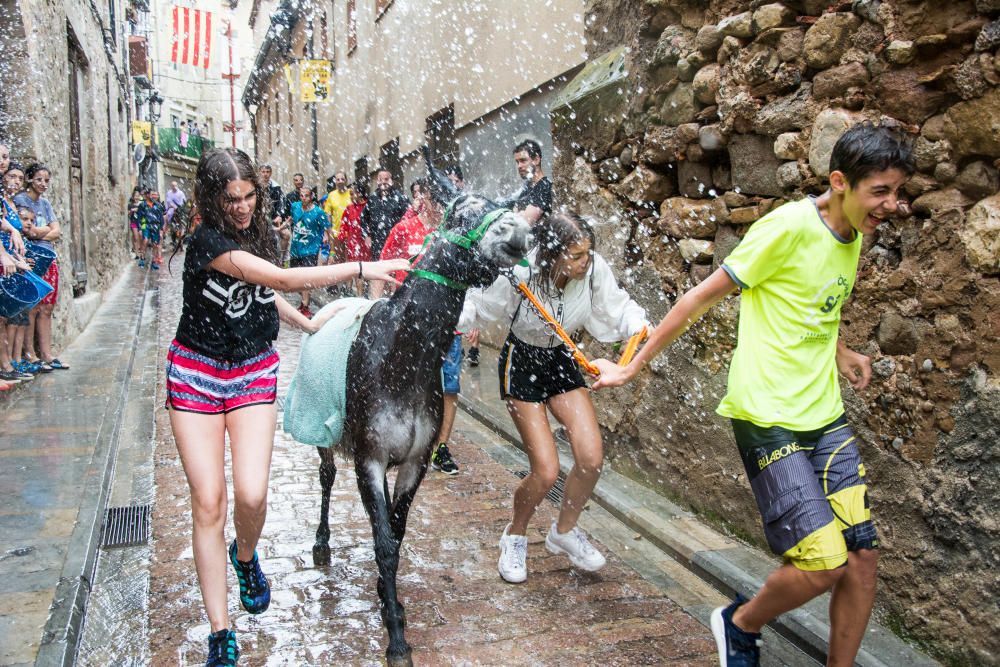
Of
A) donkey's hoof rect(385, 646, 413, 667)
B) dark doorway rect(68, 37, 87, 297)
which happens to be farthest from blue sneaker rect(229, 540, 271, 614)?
dark doorway rect(68, 37, 87, 297)

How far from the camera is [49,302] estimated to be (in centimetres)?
916

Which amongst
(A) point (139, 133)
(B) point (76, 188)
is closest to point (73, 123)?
(B) point (76, 188)

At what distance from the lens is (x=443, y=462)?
6.47 meters

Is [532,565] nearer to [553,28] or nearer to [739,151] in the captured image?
[739,151]

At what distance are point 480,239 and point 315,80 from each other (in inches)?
802

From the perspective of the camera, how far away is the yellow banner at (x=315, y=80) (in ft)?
73.3

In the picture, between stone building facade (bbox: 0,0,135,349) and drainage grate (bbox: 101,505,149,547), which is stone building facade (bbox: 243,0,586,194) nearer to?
stone building facade (bbox: 0,0,135,349)

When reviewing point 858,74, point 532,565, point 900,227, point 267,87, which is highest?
point 267,87

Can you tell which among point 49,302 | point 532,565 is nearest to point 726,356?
point 532,565

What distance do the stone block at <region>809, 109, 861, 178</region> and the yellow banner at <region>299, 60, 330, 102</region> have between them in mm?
19677

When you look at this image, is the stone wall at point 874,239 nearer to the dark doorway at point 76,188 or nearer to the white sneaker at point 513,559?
the white sneaker at point 513,559

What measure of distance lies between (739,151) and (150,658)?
4.01 meters

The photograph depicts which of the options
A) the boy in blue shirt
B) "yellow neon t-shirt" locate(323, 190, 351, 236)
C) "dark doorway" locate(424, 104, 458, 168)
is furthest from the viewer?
"yellow neon t-shirt" locate(323, 190, 351, 236)

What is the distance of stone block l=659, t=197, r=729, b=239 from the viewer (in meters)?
5.31
